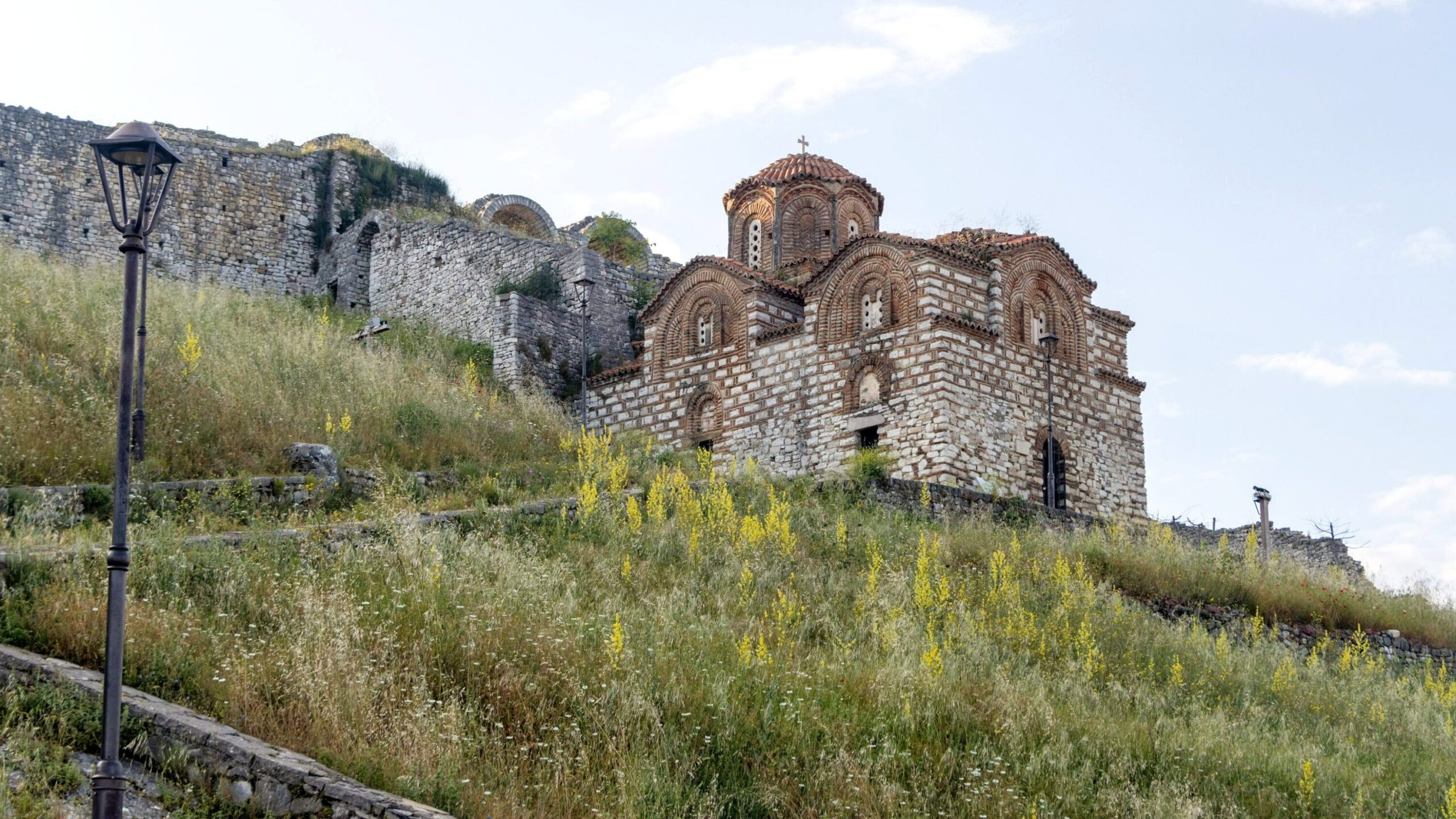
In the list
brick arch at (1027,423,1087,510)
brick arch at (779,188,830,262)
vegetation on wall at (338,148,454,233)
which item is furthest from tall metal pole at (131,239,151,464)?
vegetation on wall at (338,148,454,233)

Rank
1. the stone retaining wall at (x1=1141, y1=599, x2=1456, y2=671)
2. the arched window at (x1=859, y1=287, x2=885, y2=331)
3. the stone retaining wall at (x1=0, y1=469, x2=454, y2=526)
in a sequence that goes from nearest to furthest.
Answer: the stone retaining wall at (x1=0, y1=469, x2=454, y2=526)
the stone retaining wall at (x1=1141, y1=599, x2=1456, y2=671)
the arched window at (x1=859, y1=287, x2=885, y2=331)

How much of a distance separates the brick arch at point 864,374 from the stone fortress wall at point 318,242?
5.35m

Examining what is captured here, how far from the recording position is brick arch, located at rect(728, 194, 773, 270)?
27.0 metres

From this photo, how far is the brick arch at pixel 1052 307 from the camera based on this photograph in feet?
75.6

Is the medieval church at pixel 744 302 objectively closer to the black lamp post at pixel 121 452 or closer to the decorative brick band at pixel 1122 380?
the decorative brick band at pixel 1122 380

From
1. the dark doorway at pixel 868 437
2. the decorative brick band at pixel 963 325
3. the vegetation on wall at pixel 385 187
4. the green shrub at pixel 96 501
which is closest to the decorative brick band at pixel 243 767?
the green shrub at pixel 96 501

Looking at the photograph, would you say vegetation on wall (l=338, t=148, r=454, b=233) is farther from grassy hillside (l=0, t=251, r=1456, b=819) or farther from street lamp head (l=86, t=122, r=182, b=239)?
street lamp head (l=86, t=122, r=182, b=239)

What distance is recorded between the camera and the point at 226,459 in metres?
15.6

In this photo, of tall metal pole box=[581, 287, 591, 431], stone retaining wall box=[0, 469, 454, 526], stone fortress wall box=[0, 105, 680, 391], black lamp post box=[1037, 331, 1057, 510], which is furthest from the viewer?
stone fortress wall box=[0, 105, 680, 391]

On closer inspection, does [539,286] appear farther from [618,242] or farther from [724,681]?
[724,681]

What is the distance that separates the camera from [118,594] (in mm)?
7809

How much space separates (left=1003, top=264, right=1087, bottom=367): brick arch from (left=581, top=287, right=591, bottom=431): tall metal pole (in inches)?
267

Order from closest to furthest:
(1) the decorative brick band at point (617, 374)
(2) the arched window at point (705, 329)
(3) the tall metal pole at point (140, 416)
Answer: (3) the tall metal pole at point (140, 416) < (2) the arched window at point (705, 329) < (1) the decorative brick band at point (617, 374)

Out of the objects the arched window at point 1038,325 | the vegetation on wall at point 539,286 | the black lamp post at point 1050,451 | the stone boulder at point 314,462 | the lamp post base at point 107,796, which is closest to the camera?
the lamp post base at point 107,796
